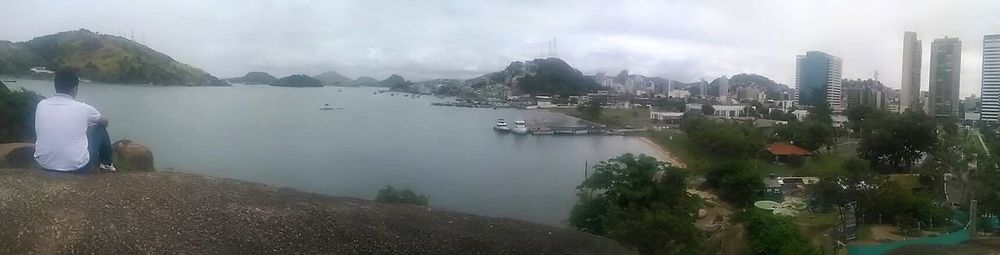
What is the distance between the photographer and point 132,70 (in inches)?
364

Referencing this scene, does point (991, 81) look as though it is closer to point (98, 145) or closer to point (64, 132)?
point (98, 145)

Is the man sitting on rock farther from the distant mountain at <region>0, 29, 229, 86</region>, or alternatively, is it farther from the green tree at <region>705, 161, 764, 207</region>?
the green tree at <region>705, 161, 764, 207</region>

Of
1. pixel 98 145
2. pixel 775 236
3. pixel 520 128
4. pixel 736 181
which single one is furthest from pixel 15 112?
pixel 736 181

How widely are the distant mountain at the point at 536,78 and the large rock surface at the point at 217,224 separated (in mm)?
9889

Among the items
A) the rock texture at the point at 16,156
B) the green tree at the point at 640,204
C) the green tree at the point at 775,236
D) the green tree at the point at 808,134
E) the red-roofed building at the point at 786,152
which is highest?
the rock texture at the point at 16,156

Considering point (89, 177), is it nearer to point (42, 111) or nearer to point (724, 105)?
point (42, 111)

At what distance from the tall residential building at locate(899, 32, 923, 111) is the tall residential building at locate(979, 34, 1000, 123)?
4.11 feet

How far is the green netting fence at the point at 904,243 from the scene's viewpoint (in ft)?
29.4

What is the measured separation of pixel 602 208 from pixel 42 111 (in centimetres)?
780

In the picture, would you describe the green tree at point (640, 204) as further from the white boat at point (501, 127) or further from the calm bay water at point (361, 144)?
the white boat at point (501, 127)

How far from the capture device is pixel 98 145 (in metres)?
3.02

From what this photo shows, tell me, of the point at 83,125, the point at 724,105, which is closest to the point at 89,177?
the point at 83,125

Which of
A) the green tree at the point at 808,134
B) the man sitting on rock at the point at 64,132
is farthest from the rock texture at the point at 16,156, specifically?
the green tree at the point at 808,134

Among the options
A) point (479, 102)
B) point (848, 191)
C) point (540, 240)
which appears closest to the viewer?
point (540, 240)
